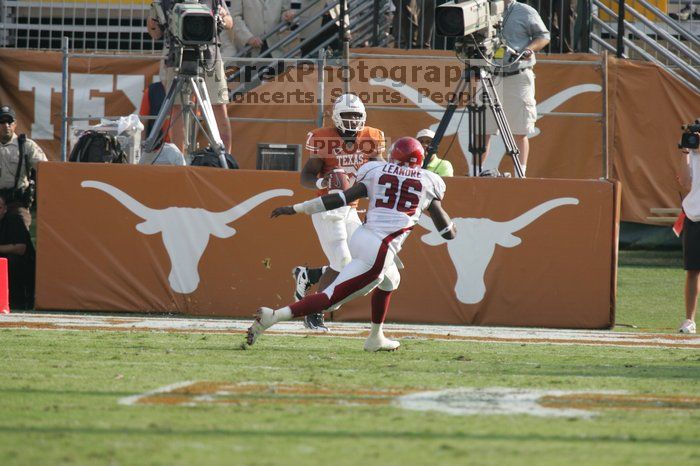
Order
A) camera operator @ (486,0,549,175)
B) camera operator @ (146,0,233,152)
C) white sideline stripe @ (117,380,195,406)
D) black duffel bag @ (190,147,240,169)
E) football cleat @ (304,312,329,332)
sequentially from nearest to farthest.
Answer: white sideline stripe @ (117,380,195,406) < football cleat @ (304,312,329,332) < black duffel bag @ (190,147,240,169) < camera operator @ (146,0,233,152) < camera operator @ (486,0,549,175)

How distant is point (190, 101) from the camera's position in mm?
11570

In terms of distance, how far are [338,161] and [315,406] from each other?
4.23m

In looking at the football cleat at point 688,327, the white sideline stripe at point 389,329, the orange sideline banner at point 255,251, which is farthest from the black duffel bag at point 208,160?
the football cleat at point 688,327

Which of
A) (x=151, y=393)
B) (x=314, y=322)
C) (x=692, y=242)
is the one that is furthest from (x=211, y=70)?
(x=151, y=393)

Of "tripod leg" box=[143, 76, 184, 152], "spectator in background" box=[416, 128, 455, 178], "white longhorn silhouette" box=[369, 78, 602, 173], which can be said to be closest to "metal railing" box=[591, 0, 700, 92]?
"white longhorn silhouette" box=[369, 78, 602, 173]

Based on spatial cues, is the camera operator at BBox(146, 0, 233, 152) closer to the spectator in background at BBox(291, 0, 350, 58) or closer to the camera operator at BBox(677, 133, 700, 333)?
the spectator in background at BBox(291, 0, 350, 58)

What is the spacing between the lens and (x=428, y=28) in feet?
43.9

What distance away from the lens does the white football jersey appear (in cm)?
816

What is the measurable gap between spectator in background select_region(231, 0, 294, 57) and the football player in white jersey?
6.00 meters

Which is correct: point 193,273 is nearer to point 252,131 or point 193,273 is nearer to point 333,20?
point 252,131

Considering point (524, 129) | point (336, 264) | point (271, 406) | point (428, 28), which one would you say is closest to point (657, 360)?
point (336, 264)

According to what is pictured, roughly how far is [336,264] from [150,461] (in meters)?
5.30

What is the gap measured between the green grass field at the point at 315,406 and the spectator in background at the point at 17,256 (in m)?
2.46

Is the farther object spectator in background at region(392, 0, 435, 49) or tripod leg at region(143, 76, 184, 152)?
spectator in background at region(392, 0, 435, 49)
